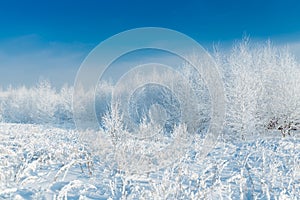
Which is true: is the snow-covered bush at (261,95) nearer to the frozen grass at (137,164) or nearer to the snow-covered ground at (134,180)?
the frozen grass at (137,164)

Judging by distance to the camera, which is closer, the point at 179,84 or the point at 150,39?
the point at 150,39

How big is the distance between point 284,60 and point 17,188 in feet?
72.9

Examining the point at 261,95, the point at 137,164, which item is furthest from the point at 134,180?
the point at 261,95

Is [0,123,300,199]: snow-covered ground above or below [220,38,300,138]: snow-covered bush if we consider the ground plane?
below

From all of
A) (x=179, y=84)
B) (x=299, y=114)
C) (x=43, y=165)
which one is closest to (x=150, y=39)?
(x=43, y=165)

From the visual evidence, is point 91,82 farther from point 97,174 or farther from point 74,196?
point 74,196

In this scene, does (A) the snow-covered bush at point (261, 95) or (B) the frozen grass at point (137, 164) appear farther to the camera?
(A) the snow-covered bush at point (261, 95)

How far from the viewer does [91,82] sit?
651cm

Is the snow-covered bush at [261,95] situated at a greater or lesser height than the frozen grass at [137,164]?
greater

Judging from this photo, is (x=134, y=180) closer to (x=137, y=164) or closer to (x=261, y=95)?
(x=137, y=164)

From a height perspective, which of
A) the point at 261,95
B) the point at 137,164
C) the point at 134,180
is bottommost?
the point at 134,180

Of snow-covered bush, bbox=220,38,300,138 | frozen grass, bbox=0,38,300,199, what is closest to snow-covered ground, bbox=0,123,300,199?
frozen grass, bbox=0,38,300,199

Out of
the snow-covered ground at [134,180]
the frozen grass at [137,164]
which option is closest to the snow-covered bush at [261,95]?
the frozen grass at [137,164]

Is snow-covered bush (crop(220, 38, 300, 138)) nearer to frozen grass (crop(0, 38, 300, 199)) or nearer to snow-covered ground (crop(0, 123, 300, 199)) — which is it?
frozen grass (crop(0, 38, 300, 199))
